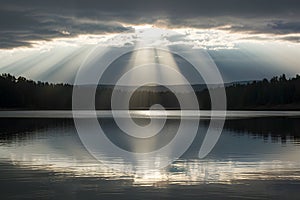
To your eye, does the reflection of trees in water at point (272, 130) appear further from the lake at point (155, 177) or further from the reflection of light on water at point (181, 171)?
the reflection of light on water at point (181, 171)

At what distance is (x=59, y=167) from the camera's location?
98.9 feet

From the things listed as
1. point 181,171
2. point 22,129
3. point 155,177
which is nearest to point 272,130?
point 22,129

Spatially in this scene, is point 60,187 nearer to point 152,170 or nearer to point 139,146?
point 152,170

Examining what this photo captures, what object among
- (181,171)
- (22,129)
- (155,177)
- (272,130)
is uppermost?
(22,129)

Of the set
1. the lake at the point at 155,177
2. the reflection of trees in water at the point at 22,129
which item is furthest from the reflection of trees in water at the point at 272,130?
the reflection of trees in water at the point at 22,129

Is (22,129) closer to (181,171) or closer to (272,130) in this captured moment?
(272,130)

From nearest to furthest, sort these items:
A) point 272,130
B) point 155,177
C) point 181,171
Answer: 1. point 155,177
2. point 181,171
3. point 272,130

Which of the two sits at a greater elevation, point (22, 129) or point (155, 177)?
point (22, 129)

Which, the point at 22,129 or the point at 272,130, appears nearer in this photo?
the point at 272,130

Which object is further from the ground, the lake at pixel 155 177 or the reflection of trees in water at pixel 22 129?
the reflection of trees in water at pixel 22 129

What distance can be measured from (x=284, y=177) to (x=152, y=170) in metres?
7.10

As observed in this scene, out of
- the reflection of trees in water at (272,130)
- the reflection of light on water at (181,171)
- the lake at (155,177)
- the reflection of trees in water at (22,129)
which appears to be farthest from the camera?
the reflection of trees in water at (22,129)

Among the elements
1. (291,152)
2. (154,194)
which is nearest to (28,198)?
(154,194)

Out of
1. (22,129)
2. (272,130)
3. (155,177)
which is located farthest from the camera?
(22,129)
